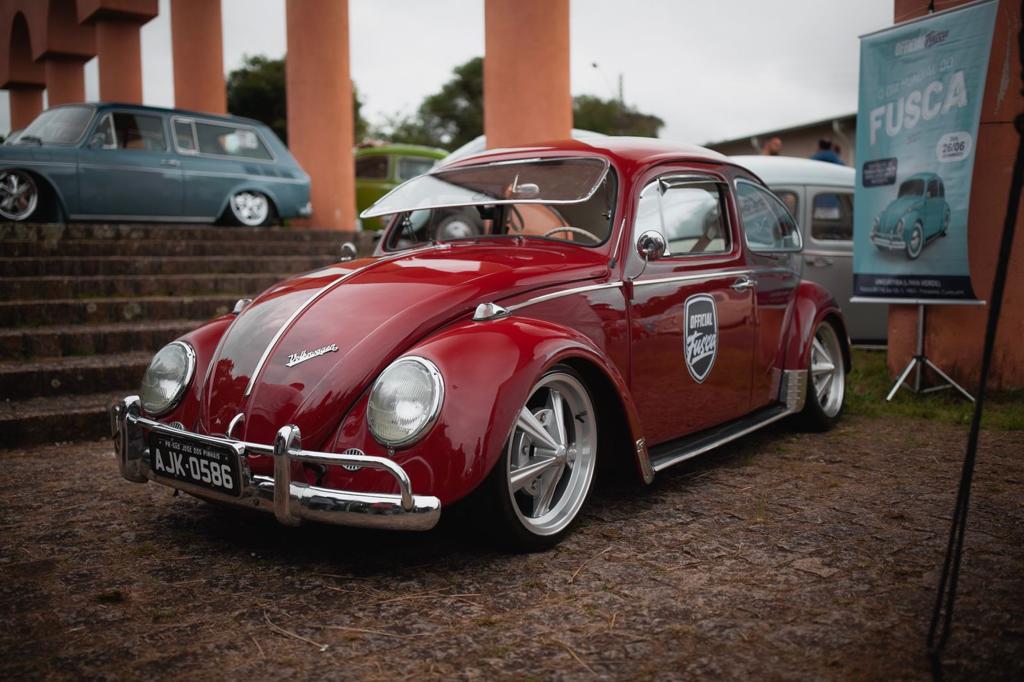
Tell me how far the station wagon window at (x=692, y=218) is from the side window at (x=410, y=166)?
12331 mm

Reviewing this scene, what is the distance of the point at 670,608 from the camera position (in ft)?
8.22

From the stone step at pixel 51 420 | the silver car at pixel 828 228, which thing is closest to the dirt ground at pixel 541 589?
the stone step at pixel 51 420

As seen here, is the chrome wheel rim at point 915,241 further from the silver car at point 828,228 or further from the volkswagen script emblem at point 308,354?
the volkswagen script emblem at point 308,354

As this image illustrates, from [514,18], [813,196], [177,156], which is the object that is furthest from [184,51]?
[813,196]

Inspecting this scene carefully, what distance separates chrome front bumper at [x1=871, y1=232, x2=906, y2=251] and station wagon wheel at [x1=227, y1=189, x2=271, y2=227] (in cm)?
720

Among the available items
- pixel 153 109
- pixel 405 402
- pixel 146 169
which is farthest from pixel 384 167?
pixel 405 402

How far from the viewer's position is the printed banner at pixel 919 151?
5.24 meters

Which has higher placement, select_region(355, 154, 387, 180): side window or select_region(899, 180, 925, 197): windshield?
select_region(355, 154, 387, 180): side window

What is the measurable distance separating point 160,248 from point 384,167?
8.26m

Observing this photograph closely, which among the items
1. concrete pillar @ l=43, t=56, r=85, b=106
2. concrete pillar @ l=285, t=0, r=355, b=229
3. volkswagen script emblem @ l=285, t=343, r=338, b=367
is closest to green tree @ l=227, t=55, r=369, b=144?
concrete pillar @ l=43, t=56, r=85, b=106

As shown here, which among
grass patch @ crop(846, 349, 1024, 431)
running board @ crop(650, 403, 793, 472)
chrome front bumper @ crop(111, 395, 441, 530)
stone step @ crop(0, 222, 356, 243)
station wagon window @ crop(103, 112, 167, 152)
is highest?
station wagon window @ crop(103, 112, 167, 152)

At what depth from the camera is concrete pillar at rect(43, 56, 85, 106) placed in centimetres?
1758

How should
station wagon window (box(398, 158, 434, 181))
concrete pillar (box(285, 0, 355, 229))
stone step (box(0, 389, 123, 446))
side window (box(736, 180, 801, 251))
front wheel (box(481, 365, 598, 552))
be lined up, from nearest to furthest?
front wheel (box(481, 365, 598, 552))
side window (box(736, 180, 801, 251))
stone step (box(0, 389, 123, 446))
concrete pillar (box(285, 0, 355, 229))
station wagon window (box(398, 158, 434, 181))

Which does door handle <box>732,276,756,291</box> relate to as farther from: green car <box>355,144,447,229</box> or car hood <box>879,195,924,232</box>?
green car <box>355,144,447,229</box>
